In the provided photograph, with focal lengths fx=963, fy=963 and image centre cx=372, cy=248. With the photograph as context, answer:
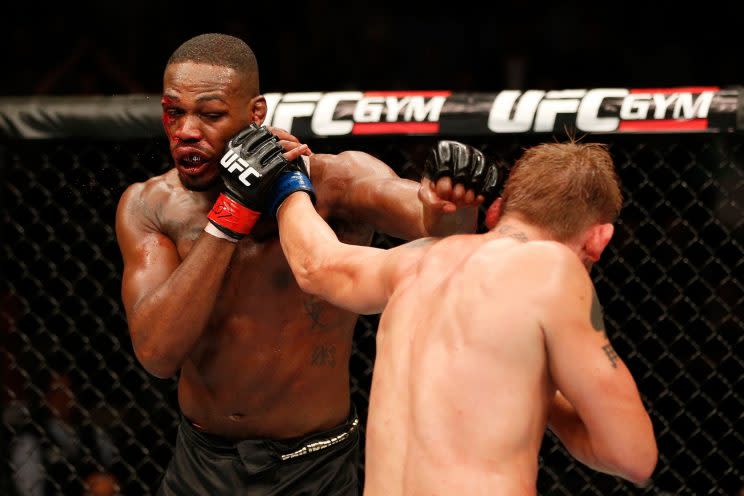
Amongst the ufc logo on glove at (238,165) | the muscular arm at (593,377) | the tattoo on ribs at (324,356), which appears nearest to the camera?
the muscular arm at (593,377)

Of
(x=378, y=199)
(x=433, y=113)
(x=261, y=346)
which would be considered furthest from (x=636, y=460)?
(x=433, y=113)

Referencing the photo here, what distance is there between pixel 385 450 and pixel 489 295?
29cm

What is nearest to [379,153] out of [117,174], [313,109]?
[313,109]

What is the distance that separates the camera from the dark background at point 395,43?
3.93 metres

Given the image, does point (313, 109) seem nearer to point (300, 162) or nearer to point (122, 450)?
point (300, 162)

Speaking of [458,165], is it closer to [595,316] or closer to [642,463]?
[595,316]

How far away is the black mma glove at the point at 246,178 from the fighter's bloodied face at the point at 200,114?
2.9 inches

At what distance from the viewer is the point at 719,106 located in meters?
2.29

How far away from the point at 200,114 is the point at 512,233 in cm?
74

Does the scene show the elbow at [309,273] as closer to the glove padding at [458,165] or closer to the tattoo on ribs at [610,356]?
the glove padding at [458,165]

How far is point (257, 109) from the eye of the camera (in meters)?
2.01

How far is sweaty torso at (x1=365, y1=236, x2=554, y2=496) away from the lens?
4.50 feet

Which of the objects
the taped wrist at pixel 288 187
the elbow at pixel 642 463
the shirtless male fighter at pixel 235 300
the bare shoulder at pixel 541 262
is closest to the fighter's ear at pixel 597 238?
the bare shoulder at pixel 541 262

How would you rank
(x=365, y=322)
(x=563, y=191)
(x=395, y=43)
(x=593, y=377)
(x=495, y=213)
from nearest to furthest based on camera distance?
(x=593, y=377) → (x=563, y=191) → (x=495, y=213) → (x=365, y=322) → (x=395, y=43)
